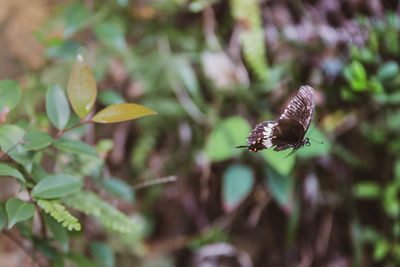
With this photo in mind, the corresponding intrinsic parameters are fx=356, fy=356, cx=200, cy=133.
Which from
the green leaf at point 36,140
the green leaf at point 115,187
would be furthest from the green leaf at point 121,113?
the green leaf at point 115,187

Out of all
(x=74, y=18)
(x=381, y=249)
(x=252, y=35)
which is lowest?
→ (x=381, y=249)

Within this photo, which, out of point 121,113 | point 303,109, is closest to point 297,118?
point 303,109

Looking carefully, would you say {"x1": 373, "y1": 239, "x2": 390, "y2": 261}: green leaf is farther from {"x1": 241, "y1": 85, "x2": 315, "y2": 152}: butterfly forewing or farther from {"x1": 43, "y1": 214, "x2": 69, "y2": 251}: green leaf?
{"x1": 43, "y1": 214, "x2": 69, "y2": 251}: green leaf

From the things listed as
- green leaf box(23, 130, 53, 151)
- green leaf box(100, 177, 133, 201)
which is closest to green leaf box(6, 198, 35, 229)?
green leaf box(23, 130, 53, 151)

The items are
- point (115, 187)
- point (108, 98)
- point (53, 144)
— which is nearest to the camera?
point (53, 144)

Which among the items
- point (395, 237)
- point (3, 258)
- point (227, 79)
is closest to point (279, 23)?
point (227, 79)

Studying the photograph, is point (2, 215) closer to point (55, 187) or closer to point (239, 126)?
point (55, 187)

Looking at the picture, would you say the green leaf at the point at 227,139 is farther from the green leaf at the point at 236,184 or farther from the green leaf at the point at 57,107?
the green leaf at the point at 57,107

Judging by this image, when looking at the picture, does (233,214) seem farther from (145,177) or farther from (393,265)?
(393,265)
